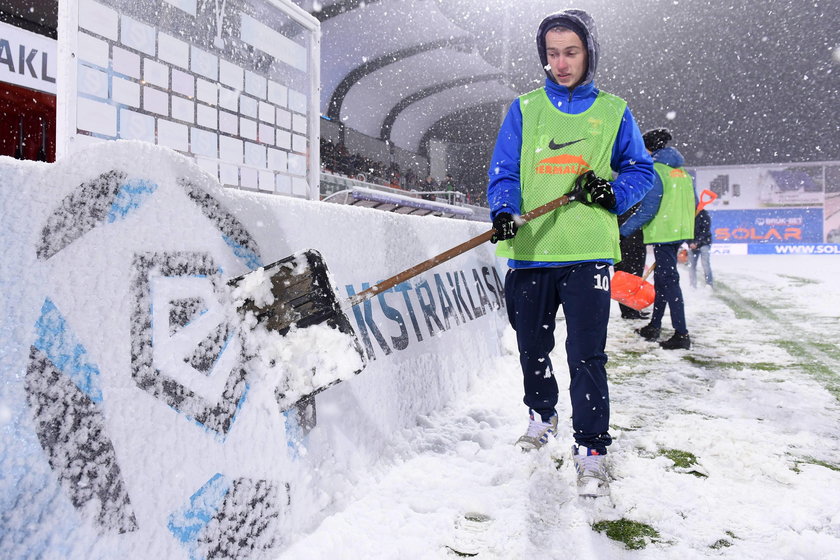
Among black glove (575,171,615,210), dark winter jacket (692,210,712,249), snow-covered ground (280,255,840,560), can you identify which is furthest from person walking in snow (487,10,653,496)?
dark winter jacket (692,210,712,249)

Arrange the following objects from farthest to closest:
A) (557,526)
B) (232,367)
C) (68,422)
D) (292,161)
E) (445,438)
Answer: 1. (292,161)
2. (445,438)
3. (557,526)
4. (232,367)
5. (68,422)

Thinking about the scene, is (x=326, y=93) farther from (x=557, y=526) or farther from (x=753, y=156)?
(x=557, y=526)

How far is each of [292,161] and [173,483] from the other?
145 inches

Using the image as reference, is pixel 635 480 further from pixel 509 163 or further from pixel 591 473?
pixel 509 163

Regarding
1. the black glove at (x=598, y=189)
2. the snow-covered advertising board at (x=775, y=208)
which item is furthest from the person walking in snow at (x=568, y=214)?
the snow-covered advertising board at (x=775, y=208)

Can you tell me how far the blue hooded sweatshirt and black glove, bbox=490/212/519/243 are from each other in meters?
0.05

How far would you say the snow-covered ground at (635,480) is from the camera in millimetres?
1511

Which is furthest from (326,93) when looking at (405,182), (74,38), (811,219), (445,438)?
(811,219)

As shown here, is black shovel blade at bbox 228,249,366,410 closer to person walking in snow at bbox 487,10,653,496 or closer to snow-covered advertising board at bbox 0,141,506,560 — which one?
snow-covered advertising board at bbox 0,141,506,560

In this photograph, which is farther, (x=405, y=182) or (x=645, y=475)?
(x=405, y=182)

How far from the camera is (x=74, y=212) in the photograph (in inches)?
43.6

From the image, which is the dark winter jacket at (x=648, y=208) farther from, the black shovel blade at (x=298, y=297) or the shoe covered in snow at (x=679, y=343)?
the black shovel blade at (x=298, y=297)

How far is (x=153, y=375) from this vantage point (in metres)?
1.20

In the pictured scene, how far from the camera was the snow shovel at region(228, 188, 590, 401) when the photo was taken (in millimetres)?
1440
